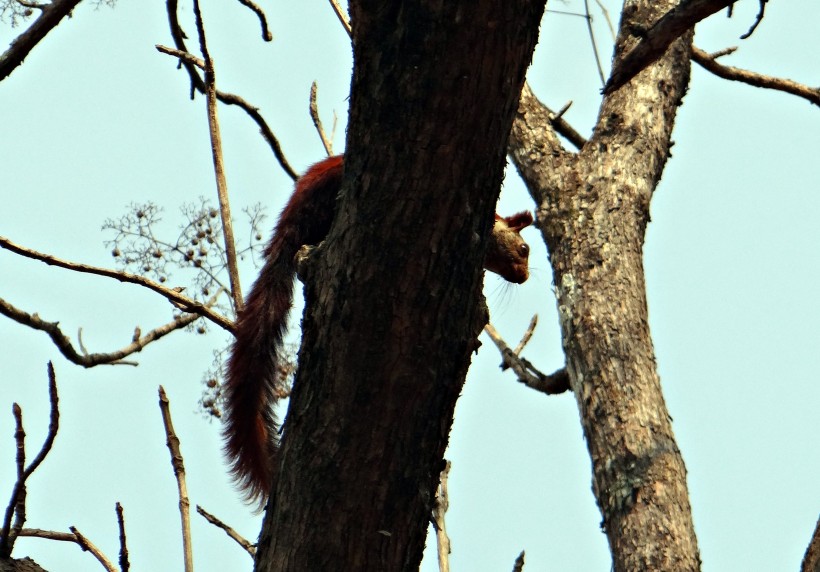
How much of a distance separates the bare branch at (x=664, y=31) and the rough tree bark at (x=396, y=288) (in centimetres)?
71

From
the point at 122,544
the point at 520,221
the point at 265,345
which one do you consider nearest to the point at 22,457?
the point at 122,544

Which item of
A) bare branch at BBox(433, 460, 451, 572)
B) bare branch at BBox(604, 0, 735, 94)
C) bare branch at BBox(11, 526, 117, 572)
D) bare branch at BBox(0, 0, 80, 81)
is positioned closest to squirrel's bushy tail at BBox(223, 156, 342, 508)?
bare branch at BBox(433, 460, 451, 572)

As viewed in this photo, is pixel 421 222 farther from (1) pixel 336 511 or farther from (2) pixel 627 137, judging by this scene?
(2) pixel 627 137

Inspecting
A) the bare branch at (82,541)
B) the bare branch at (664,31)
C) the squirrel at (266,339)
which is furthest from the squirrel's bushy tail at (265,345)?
the bare branch at (664,31)

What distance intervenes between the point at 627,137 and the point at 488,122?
8.98 feet

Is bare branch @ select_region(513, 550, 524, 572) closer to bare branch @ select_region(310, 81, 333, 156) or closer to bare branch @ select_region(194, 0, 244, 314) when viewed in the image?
bare branch @ select_region(194, 0, 244, 314)

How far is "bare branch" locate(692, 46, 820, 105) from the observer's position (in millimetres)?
4855

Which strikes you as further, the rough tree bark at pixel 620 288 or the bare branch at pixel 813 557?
the rough tree bark at pixel 620 288

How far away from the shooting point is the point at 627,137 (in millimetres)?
4273

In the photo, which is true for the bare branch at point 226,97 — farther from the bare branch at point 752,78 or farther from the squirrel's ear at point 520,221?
the bare branch at point 752,78

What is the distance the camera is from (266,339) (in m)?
3.58

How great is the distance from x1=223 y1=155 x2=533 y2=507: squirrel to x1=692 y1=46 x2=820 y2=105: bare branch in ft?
5.89

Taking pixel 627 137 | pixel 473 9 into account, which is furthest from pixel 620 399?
pixel 473 9

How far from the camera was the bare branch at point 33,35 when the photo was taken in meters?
2.74
